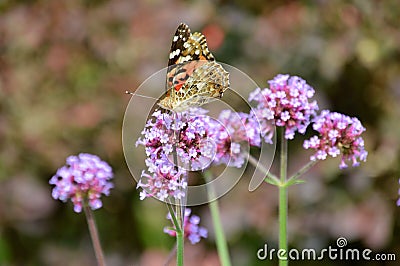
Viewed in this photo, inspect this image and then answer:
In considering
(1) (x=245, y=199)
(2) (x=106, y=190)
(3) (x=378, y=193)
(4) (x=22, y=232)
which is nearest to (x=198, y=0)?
(1) (x=245, y=199)

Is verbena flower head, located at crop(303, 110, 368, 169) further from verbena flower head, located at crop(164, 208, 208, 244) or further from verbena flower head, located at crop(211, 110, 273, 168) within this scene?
verbena flower head, located at crop(164, 208, 208, 244)

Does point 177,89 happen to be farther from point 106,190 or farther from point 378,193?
point 378,193

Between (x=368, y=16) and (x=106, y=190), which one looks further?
(x=368, y=16)

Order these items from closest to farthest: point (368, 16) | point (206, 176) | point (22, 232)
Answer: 1. point (206, 176)
2. point (368, 16)
3. point (22, 232)

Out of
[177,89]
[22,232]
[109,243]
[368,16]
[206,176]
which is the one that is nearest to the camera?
[177,89]

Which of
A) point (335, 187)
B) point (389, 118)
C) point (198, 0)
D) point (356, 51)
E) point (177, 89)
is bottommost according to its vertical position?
point (177, 89)

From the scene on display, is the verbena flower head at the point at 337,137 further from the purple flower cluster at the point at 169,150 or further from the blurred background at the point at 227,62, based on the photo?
the blurred background at the point at 227,62

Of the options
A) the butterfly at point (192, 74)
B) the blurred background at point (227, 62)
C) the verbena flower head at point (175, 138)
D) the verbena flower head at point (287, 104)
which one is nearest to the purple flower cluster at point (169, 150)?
the verbena flower head at point (175, 138)
